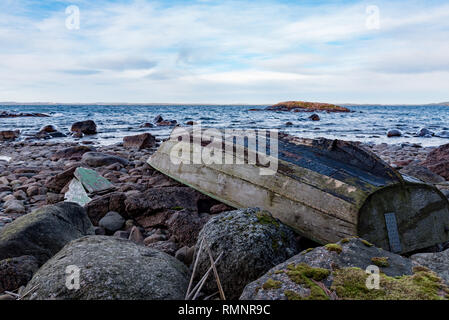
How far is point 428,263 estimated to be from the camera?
2920mm

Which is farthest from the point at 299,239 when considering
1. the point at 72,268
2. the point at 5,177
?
the point at 5,177

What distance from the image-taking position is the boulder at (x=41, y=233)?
3225 mm

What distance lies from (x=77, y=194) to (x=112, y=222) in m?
1.42

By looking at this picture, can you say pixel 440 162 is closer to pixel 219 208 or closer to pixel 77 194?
pixel 219 208

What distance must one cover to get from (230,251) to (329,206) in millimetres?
1366

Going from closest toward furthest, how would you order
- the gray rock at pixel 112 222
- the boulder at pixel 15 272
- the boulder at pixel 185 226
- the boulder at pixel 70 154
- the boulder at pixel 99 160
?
1. the boulder at pixel 15 272
2. the boulder at pixel 185 226
3. the gray rock at pixel 112 222
4. the boulder at pixel 99 160
5. the boulder at pixel 70 154

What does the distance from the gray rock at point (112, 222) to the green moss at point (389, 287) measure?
3.18 m

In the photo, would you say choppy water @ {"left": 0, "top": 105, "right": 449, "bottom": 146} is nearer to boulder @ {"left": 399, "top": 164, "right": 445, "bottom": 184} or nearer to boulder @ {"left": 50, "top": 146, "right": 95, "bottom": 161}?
boulder @ {"left": 50, "top": 146, "right": 95, "bottom": 161}

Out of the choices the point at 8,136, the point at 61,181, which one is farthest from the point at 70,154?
the point at 8,136

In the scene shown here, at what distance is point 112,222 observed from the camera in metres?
4.48

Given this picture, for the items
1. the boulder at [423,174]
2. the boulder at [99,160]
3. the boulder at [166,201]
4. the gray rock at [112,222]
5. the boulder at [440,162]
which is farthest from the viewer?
the boulder at [99,160]

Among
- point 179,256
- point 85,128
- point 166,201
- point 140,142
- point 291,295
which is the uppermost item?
point 85,128

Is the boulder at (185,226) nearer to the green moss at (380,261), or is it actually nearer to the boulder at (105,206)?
the boulder at (105,206)

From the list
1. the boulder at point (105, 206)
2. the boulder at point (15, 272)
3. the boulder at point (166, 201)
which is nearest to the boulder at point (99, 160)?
the boulder at point (105, 206)
